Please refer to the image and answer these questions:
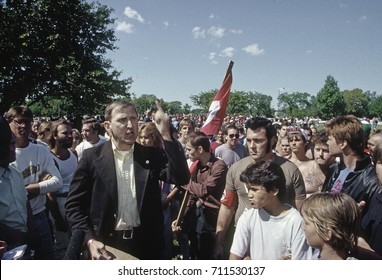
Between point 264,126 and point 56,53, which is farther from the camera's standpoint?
point 56,53

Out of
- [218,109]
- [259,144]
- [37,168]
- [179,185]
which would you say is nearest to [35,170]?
[37,168]

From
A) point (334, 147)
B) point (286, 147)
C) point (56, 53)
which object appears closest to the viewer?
point (334, 147)

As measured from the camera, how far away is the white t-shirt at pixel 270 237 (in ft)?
5.97

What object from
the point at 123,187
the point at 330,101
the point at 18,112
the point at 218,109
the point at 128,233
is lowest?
the point at 128,233

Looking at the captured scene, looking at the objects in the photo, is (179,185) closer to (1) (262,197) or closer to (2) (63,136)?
(1) (262,197)

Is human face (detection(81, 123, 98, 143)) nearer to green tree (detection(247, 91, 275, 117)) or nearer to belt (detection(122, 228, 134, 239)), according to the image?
belt (detection(122, 228, 134, 239))

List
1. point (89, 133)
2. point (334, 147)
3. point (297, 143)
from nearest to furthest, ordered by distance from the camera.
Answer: point (334, 147) → point (297, 143) → point (89, 133)

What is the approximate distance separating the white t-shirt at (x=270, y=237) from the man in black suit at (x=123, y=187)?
0.48 meters

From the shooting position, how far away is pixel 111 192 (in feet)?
6.13

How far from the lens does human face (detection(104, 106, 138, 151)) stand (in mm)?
1899

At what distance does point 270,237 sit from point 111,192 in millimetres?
971

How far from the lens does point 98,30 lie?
11.2 meters

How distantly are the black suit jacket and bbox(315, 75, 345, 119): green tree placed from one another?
59004mm

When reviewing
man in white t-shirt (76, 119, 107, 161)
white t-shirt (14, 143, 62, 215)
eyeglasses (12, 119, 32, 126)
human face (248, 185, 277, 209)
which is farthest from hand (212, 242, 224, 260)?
man in white t-shirt (76, 119, 107, 161)
